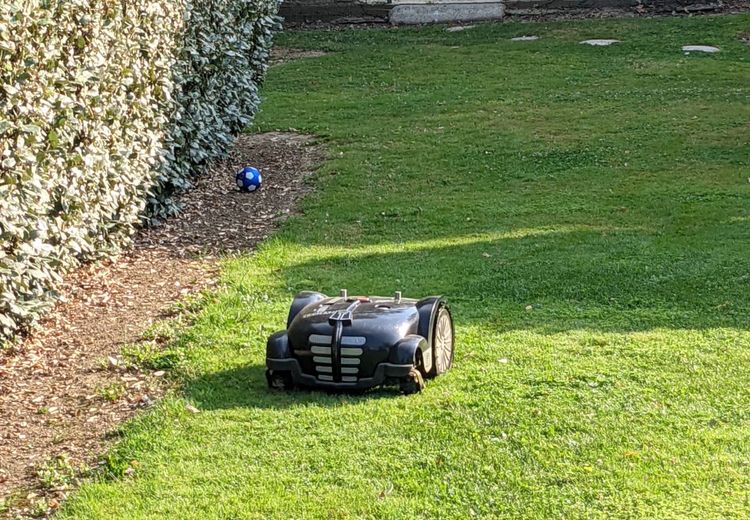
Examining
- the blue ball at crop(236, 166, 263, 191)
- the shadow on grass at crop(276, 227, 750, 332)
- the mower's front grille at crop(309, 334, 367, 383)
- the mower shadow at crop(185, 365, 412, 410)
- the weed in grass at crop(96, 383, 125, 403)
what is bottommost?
the shadow on grass at crop(276, 227, 750, 332)

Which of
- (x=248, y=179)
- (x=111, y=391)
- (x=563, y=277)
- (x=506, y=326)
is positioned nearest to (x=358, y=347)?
(x=111, y=391)

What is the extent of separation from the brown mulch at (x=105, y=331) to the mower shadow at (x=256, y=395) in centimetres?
28

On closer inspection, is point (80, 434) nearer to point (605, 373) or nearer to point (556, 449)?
point (556, 449)

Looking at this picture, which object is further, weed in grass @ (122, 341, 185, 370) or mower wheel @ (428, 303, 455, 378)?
weed in grass @ (122, 341, 185, 370)

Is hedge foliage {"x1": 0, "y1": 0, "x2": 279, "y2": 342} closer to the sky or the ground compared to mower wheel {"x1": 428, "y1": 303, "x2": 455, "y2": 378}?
closer to the sky

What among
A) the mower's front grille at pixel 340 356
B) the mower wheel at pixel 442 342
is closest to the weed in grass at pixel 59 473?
the mower's front grille at pixel 340 356

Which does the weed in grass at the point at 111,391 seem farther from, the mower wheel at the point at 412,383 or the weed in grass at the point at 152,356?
the mower wheel at the point at 412,383

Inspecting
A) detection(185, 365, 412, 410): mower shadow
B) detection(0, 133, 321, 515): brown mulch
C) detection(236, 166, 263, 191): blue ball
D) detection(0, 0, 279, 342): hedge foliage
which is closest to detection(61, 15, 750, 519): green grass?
detection(185, 365, 412, 410): mower shadow

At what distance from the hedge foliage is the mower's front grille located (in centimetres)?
175

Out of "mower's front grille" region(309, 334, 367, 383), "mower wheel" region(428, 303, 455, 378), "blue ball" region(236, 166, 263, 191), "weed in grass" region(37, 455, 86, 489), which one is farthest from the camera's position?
"blue ball" region(236, 166, 263, 191)

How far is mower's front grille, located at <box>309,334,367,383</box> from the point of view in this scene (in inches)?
205

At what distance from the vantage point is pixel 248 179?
10469 millimetres

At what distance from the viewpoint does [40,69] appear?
6.21 m

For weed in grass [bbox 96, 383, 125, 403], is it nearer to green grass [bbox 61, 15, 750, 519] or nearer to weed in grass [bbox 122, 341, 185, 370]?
weed in grass [bbox 122, 341, 185, 370]
